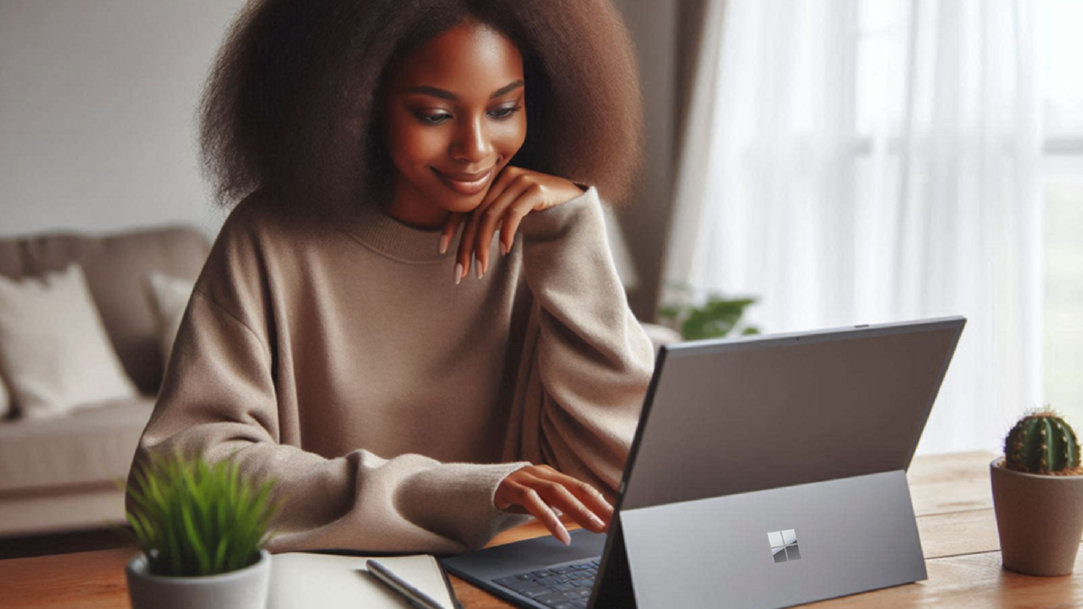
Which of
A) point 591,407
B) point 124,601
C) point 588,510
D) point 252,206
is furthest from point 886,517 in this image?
point 252,206

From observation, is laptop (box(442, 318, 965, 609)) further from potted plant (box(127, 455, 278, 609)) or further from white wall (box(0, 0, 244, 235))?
white wall (box(0, 0, 244, 235))

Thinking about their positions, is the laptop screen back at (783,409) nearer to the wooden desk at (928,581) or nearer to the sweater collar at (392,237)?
the wooden desk at (928,581)

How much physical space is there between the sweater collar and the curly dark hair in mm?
30

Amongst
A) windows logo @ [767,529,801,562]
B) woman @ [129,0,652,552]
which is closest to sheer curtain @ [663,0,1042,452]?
woman @ [129,0,652,552]

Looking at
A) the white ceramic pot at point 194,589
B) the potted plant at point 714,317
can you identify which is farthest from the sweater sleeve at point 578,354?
the potted plant at point 714,317

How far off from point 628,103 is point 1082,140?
170cm

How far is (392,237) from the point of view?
1.25 metres

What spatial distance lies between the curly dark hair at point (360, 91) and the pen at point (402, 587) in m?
0.47

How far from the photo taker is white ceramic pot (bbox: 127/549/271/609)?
0.65m

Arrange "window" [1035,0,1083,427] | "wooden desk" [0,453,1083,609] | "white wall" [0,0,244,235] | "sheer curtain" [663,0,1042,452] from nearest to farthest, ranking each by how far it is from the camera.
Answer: "wooden desk" [0,453,1083,609] < "window" [1035,0,1083,427] < "sheer curtain" [663,0,1042,452] < "white wall" [0,0,244,235]

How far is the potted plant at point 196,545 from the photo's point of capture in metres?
0.65

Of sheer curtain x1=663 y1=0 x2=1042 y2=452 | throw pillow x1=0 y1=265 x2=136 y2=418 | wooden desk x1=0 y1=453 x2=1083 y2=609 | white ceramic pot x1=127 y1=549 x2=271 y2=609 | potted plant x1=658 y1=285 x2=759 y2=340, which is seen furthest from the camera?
potted plant x1=658 y1=285 x2=759 y2=340

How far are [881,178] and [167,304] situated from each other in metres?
2.09

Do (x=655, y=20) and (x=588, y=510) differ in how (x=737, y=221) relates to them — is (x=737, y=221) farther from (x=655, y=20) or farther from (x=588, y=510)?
(x=588, y=510)
